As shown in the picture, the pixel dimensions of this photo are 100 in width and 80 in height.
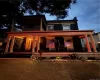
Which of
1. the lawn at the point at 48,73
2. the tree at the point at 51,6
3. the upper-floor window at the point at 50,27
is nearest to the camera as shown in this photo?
the lawn at the point at 48,73

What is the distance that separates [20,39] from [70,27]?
8.44 metres

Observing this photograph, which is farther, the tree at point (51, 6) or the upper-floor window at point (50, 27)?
the upper-floor window at point (50, 27)

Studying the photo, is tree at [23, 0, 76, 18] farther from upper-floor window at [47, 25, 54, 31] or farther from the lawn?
the lawn

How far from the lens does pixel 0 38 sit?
1675 centimetres

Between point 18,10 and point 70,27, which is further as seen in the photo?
point 70,27

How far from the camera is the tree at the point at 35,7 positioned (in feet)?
39.5

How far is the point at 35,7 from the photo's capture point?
13203 mm

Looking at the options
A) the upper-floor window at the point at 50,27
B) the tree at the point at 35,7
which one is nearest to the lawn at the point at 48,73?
the tree at the point at 35,7

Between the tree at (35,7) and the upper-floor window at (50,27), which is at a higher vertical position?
the tree at (35,7)

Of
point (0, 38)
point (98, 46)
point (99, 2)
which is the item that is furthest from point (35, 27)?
point (98, 46)

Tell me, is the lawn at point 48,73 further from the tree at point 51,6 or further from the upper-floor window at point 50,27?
the upper-floor window at point 50,27

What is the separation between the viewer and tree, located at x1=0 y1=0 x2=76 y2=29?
1204cm

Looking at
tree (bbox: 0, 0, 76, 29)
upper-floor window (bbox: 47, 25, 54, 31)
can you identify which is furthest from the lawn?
upper-floor window (bbox: 47, 25, 54, 31)

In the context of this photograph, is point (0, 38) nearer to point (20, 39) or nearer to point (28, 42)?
point (20, 39)
